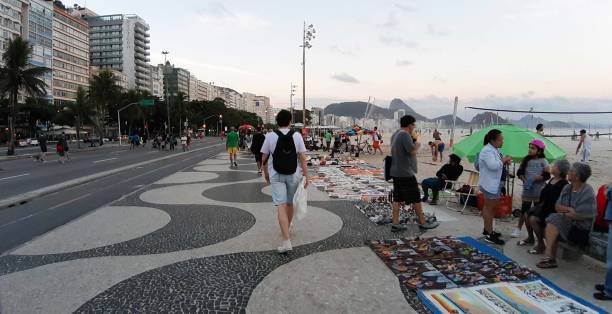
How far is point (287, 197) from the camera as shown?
200 inches

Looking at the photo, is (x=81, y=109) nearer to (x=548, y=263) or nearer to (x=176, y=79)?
(x=548, y=263)

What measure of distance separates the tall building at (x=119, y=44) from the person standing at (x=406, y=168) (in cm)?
15189

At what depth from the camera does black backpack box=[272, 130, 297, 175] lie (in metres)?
4.84

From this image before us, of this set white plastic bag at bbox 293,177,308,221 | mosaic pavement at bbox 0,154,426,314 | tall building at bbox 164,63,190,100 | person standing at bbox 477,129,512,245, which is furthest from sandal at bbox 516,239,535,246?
tall building at bbox 164,63,190,100

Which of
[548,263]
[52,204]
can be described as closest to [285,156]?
→ [548,263]

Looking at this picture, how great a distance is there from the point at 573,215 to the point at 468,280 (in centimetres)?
152

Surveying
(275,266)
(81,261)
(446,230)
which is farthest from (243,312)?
(446,230)

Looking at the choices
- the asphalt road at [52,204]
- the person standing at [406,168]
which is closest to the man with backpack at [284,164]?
the person standing at [406,168]

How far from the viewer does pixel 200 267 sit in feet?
14.4

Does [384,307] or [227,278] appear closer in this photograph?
[384,307]

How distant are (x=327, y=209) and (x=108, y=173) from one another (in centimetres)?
1043

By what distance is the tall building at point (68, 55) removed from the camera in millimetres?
93438

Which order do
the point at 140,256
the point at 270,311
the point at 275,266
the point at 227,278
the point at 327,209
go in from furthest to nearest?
the point at 327,209
the point at 140,256
the point at 275,266
the point at 227,278
the point at 270,311

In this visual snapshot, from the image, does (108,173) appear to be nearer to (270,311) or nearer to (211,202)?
(211,202)
